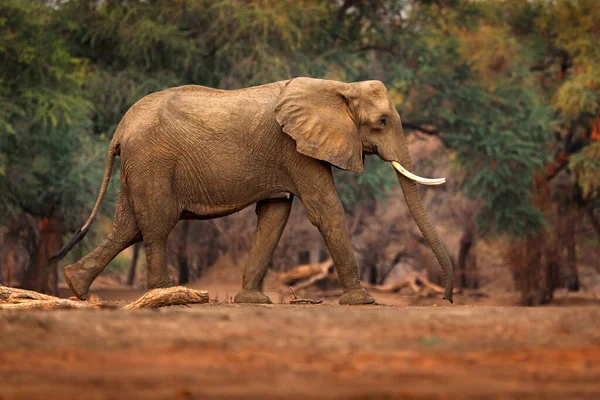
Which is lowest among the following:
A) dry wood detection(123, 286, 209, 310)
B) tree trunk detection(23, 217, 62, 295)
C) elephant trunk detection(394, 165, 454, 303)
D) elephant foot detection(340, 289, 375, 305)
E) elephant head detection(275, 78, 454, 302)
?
tree trunk detection(23, 217, 62, 295)

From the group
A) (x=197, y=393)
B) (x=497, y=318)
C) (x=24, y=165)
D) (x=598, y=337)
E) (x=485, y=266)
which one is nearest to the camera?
(x=197, y=393)

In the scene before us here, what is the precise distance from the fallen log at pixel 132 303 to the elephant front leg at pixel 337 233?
1.52m

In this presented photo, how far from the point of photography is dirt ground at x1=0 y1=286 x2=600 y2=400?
6462 millimetres

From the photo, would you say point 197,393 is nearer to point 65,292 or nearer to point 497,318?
point 497,318

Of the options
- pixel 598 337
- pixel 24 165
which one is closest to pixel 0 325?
pixel 598 337

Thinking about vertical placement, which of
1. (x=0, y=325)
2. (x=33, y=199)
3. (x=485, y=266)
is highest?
(x=0, y=325)

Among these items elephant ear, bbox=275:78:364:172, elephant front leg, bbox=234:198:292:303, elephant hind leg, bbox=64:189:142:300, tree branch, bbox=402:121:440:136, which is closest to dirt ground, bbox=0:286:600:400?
elephant ear, bbox=275:78:364:172

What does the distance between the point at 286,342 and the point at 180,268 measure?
2190 centimetres

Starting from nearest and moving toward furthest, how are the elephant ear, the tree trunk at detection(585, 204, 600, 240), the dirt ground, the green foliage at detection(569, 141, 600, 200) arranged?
the dirt ground
the elephant ear
the green foliage at detection(569, 141, 600, 200)
the tree trunk at detection(585, 204, 600, 240)

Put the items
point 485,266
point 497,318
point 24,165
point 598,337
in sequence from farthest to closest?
point 485,266, point 24,165, point 497,318, point 598,337

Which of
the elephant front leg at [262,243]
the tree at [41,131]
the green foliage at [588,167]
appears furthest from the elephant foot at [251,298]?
the green foliage at [588,167]

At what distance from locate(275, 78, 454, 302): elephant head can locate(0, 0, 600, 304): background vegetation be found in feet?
29.9

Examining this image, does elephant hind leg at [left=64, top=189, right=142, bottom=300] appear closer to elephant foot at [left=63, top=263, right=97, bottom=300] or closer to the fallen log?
elephant foot at [left=63, top=263, right=97, bottom=300]

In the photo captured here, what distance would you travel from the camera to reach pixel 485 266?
128 feet
